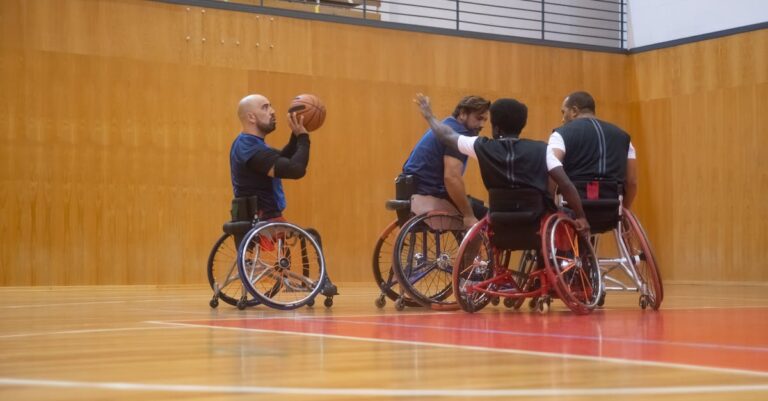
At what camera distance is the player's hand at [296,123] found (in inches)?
197

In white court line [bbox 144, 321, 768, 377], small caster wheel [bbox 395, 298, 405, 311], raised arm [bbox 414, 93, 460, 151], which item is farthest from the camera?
small caster wheel [bbox 395, 298, 405, 311]

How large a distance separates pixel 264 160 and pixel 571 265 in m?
1.48

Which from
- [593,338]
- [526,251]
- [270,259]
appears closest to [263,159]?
[270,259]

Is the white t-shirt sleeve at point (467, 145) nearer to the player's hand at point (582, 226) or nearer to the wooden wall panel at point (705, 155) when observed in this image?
the player's hand at point (582, 226)

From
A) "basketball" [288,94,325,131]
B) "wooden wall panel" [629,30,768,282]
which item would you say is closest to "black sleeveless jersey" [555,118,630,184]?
"basketball" [288,94,325,131]

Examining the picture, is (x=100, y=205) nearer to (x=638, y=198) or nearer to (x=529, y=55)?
(x=529, y=55)

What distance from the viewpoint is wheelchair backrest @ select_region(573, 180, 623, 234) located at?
4613 mm

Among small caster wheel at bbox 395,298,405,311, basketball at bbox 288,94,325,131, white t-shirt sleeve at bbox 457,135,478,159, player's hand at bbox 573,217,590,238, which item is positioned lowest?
small caster wheel at bbox 395,298,405,311

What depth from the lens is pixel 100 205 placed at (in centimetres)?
784

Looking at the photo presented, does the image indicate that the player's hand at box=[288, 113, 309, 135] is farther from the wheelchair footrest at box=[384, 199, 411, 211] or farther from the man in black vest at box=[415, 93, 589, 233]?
the man in black vest at box=[415, 93, 589, 233]

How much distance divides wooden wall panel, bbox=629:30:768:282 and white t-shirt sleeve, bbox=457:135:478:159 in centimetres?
537

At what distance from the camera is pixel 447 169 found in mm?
4773

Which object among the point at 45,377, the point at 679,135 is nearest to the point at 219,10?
the point at 679,135

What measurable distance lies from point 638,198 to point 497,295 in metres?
6.09
